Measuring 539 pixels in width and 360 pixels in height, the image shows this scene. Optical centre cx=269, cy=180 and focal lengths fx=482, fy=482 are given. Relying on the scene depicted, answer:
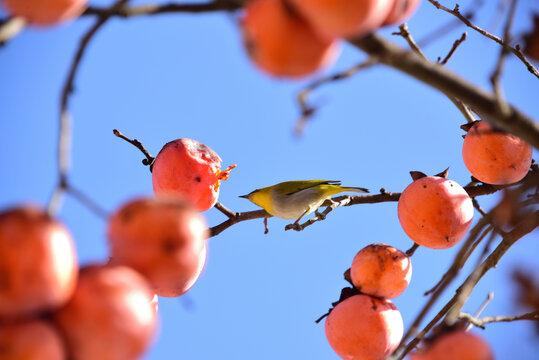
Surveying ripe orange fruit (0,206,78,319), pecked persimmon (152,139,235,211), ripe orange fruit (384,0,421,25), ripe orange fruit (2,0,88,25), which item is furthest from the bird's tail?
ripe orange fruit (0,206,78,319)

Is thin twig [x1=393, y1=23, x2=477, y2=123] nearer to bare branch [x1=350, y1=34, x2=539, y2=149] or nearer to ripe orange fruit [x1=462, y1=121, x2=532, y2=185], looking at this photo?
ripe orange fruit [x1=462, y1=121, x2=532, y2=185]

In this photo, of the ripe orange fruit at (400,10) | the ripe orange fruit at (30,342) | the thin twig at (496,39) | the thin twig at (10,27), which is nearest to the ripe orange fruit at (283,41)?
the ripe orange fruit at (400,10)

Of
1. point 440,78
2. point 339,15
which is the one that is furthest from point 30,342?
point 440,78

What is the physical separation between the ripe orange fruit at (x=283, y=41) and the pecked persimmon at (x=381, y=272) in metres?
1.29

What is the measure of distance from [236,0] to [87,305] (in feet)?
2.62

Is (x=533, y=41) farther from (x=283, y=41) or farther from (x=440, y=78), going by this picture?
(x=283, y=41)

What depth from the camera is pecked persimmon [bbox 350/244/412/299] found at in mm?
2170

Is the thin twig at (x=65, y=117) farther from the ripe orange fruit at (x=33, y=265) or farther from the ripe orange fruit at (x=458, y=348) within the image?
the ripe orange fruit at (x=458, y=348)

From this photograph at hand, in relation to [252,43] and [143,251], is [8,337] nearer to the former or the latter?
[143,251]

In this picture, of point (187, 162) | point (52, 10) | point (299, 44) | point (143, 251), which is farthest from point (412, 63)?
point (187, 162)

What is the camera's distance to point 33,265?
3.21ft

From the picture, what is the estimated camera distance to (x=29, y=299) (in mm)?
950

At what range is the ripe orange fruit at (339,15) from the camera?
1004 millimetres

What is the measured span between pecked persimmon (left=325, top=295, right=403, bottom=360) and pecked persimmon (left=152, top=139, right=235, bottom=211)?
851 mm
